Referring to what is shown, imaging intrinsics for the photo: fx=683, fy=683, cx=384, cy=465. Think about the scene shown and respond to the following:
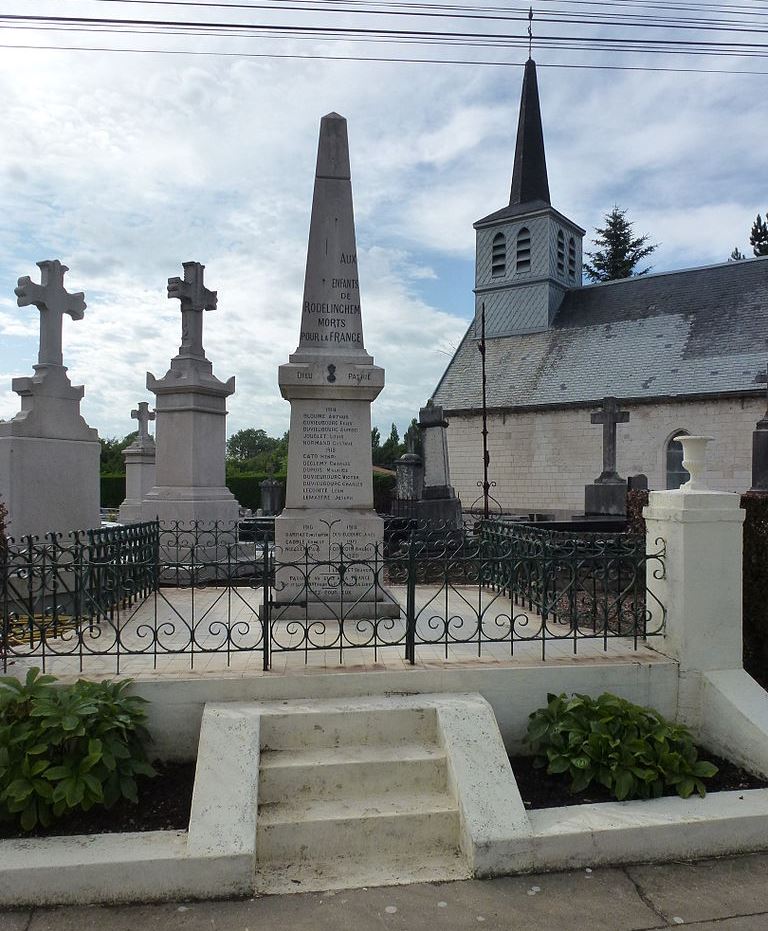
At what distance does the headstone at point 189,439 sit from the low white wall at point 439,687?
5.60 metres

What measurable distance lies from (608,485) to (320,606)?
13650mm

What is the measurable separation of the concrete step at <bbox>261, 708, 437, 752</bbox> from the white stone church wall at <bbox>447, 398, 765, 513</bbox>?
62.6 ft

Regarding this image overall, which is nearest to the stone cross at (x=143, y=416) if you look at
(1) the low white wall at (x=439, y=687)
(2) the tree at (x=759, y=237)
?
(1) the low white wall at (x=439, y=687)

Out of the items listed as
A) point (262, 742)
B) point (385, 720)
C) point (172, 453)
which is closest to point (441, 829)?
point (385, 720)

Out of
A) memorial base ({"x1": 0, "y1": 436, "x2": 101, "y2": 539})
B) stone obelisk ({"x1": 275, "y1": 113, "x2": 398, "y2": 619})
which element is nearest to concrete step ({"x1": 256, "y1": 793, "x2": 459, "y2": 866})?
stone obelisk ({"x1": 275, "y1": 113, "x2": 398, "y2": 619})

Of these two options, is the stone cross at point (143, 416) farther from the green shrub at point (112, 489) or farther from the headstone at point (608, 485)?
the headstone at point (608, 485)

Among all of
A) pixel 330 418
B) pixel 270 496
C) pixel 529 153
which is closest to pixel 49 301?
pixel 330 418

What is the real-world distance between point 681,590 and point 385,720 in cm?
238

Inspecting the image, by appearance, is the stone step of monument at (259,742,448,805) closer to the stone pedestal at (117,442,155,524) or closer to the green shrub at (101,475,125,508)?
the stone pedestal at (117,442,155,524)

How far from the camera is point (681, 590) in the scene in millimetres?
5035

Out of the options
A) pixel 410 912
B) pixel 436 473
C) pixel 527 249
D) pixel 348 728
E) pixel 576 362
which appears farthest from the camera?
pixel 527 249

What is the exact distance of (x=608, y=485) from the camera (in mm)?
18531

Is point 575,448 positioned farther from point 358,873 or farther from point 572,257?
point 358,873

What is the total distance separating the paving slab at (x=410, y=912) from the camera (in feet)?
10.2
